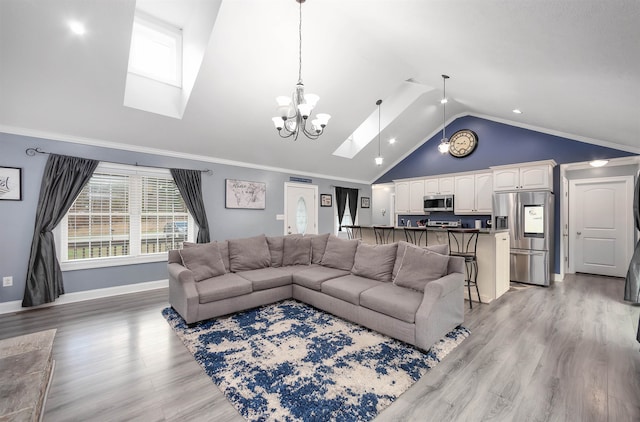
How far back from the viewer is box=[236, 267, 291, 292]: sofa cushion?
348 cm

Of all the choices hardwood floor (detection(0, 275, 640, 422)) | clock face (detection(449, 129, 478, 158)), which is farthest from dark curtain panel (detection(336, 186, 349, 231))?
hardwood floor (detection(0, 275, 640, 422))

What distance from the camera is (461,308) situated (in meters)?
2.98

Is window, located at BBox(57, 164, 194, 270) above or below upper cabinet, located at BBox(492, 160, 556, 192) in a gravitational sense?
below

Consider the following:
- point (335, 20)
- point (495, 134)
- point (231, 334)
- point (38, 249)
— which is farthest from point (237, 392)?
point (495, 134)

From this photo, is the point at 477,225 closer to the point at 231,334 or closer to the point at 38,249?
the point at 231,334

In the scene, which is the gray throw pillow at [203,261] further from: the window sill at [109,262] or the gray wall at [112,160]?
the gray wall at [112,160]

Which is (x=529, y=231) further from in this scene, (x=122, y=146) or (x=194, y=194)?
(x=122, y=146)

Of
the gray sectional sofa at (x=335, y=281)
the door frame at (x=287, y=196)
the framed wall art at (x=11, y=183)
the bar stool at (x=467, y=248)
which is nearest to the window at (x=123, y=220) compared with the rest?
the framed wall art at (x=11, y=183)

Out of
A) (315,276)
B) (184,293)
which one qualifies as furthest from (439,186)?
(184,293)

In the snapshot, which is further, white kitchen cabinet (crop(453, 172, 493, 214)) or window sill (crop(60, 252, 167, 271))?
white kitchen cabinet (crop(453, 172, 493, 214))

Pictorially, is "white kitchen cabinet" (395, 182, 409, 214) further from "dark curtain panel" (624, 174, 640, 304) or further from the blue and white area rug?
the blue and white area rug

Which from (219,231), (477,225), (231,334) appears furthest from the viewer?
(477,225)

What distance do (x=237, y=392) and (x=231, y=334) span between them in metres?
0.96

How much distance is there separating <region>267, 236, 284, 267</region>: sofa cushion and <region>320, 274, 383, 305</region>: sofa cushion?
115 cm
